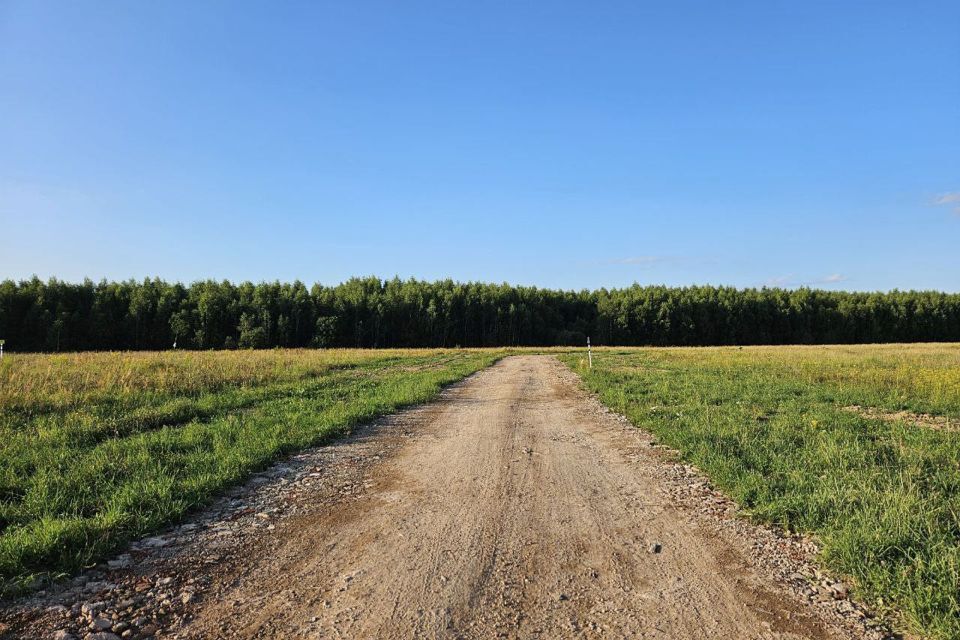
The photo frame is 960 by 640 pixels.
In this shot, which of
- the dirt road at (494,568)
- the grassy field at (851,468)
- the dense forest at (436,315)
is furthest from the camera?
the dense forest at (436,315)

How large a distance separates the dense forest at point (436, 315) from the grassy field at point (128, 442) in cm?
5603

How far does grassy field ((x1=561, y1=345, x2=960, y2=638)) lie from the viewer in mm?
3770

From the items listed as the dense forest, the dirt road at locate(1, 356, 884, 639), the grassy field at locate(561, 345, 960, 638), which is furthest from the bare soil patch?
the dense forest

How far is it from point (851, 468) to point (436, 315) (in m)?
72.9

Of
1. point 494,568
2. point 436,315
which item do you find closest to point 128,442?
point 494,568

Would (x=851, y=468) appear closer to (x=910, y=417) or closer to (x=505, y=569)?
(x=505, y=569)

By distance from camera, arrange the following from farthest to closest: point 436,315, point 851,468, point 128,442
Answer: point 436,315
point 128,442
point 851,468

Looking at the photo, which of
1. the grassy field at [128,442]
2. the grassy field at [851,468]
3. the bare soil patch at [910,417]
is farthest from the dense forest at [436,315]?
the bare soil patch at [910,417]

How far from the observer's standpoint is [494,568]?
4.10m

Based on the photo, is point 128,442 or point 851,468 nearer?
point 851,468

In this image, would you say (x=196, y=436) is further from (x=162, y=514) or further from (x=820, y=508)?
(x=820, y=508)

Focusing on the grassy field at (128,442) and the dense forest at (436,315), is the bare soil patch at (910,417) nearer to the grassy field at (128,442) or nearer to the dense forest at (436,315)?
the grassy field at (128,442)

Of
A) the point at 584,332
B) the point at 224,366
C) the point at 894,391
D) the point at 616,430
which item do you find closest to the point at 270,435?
the point at 616,430

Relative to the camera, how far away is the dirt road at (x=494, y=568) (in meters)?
3.34
